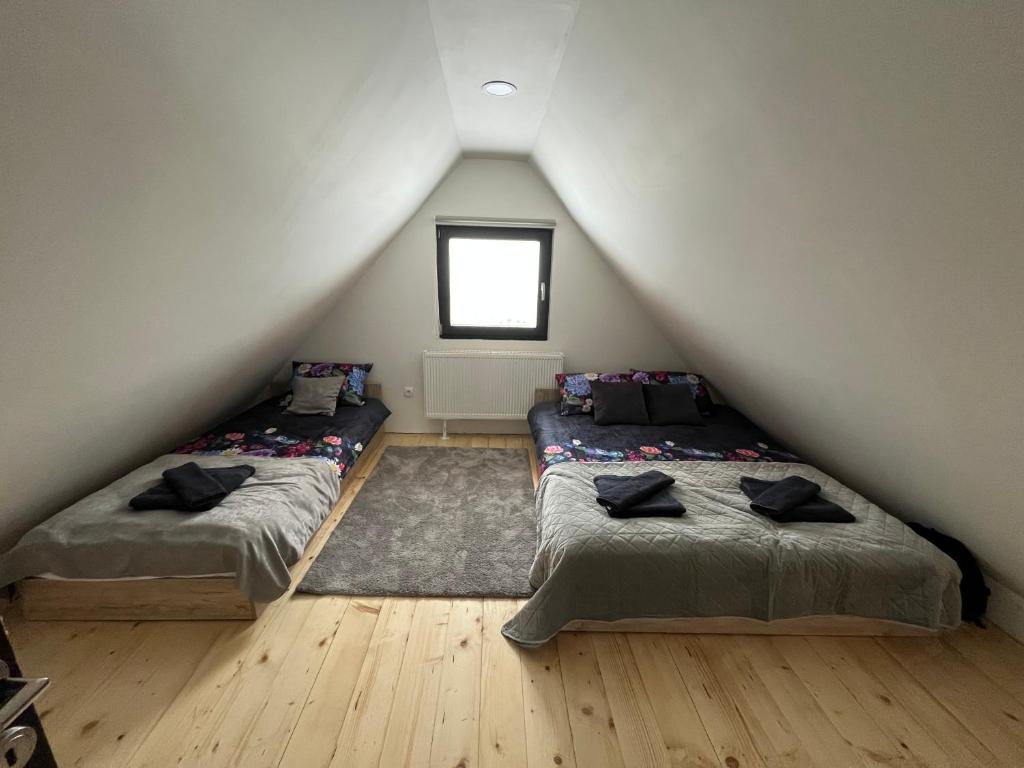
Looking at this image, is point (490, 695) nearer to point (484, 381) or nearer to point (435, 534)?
point (435, 534)

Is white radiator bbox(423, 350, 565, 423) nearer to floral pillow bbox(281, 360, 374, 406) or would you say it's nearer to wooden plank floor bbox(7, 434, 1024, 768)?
floral pillow bbox(281, 360, 374, 406)

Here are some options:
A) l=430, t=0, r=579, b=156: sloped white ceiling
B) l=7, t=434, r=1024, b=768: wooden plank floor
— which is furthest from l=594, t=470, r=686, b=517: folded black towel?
l=430, t=0, r=579, b=156: sloped white ceiling

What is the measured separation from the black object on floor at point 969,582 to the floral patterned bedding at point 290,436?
10.3 feet

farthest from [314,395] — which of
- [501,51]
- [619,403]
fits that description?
[501,51]

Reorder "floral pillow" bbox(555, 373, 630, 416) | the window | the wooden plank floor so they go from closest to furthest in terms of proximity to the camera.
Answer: the wooden plank floor → "floral pillow" bbox(555, 373, 630, 416) → the window

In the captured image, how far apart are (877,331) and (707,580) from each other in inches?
43.7

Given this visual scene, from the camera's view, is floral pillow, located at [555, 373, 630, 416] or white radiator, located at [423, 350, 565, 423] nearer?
floral pillow, located at [555, 373, 630, 416]

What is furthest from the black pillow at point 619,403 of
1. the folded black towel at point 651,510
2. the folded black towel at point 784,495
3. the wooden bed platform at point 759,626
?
the wooden bed platform at point 759,626

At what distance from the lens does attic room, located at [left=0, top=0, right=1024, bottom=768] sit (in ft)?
3.10

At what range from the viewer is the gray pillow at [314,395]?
Result: 10.9 ft

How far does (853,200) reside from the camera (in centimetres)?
116

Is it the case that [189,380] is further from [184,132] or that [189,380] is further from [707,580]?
[707,580]

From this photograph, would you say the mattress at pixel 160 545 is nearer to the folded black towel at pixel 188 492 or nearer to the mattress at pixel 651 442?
the folded black towel at pixel 188 492

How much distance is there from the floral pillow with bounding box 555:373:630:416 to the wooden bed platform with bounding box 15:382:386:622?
2364mm
